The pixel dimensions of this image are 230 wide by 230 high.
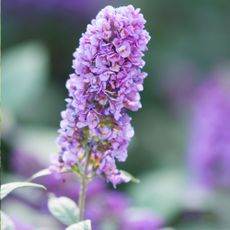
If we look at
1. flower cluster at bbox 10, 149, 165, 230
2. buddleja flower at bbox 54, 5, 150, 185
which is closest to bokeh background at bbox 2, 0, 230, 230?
flower cluster at bbox 10, 149, 165, 230

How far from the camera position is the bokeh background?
10.2ft

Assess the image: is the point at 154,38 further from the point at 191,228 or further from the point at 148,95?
the point at 191,228

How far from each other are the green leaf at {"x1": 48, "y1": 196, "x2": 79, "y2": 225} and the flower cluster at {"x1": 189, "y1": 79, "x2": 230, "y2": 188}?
6.26ft

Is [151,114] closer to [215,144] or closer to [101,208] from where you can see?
[215,144]

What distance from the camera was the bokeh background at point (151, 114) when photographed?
312 centimetres

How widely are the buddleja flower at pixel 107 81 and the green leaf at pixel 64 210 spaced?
0.15m

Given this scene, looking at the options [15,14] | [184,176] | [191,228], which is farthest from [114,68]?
[15,14]

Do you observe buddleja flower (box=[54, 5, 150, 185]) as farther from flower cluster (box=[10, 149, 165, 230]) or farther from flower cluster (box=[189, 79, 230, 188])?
flower cluster (box=[189, 79, 230, 188])

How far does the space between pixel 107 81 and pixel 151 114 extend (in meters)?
3.76

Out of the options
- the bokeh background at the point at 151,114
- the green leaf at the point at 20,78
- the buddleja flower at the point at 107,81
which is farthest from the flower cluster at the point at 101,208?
the green leaf at the point at 20,78

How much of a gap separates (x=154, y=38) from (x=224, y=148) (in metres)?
2.38

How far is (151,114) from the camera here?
534 cm

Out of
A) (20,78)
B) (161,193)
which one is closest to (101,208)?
(161,193)

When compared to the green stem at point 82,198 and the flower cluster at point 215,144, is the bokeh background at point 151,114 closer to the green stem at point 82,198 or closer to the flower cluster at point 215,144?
the flower cluster at point 215,144
